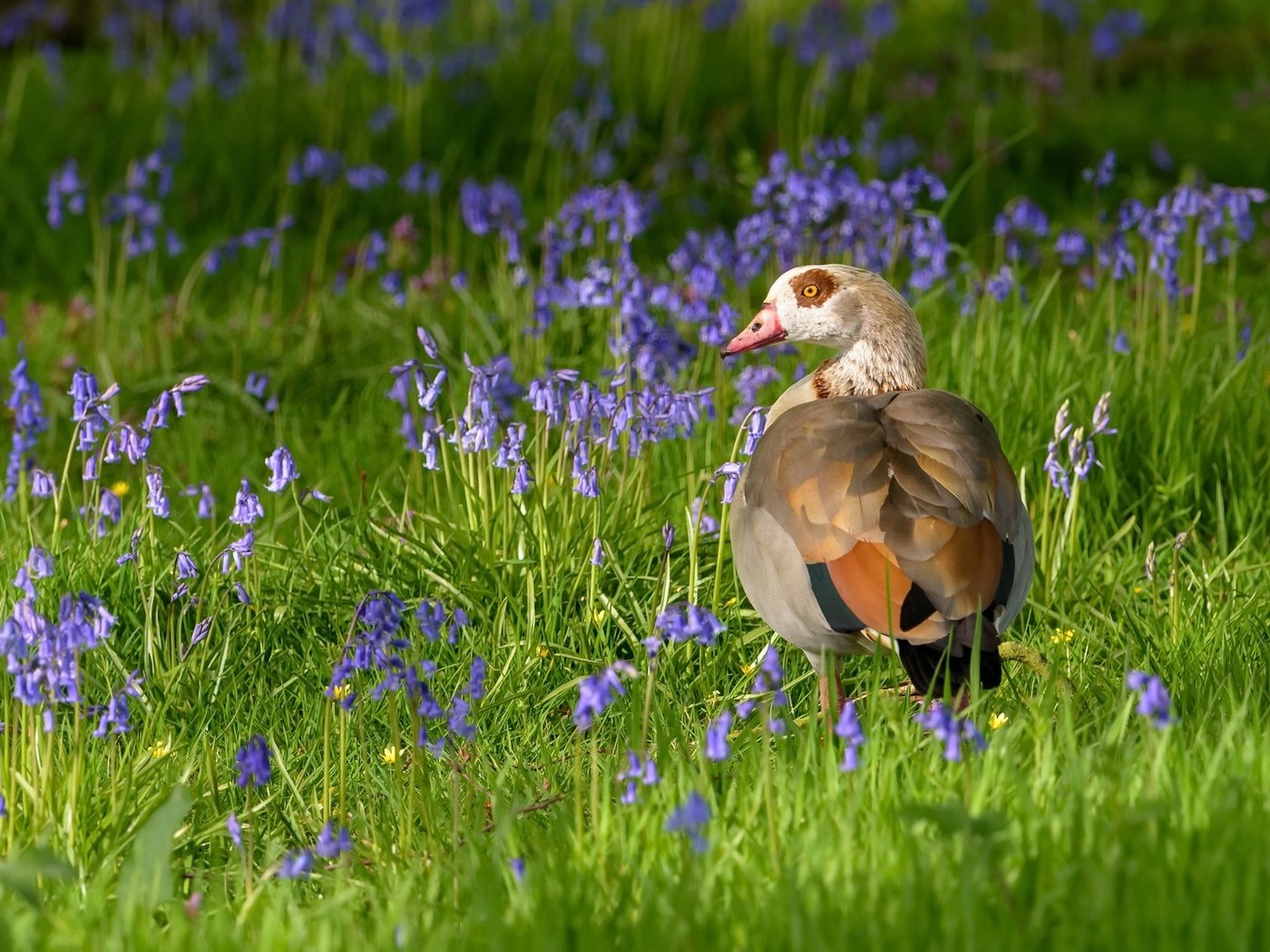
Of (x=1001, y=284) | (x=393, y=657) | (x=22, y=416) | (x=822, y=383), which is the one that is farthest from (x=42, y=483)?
(x=1001, y=284)

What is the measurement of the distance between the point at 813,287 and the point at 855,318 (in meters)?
0.14

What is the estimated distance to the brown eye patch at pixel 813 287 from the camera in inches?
178

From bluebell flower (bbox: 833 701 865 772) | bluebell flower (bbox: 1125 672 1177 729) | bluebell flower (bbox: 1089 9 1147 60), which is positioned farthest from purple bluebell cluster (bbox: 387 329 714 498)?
bluebell flower (bbox: 1089 9 1147 60)

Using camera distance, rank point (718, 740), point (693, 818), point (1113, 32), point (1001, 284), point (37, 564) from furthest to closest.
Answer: point (1113, 32) → point (1001, 284) → point (37, 564) → point (718, 740) → point (693, 818)

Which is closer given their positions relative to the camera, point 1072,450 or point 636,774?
point 636,774

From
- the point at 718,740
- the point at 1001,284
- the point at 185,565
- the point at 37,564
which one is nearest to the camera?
the point at 718,740

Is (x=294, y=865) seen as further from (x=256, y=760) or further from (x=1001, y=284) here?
(x=1001, y=284)

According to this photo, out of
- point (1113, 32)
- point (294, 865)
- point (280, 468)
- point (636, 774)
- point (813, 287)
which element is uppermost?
point (1113, 32)

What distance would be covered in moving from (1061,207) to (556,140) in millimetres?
2551

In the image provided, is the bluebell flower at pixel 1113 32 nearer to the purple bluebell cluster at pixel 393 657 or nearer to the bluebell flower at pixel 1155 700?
the purple bluebell cluster at pixel 393 657

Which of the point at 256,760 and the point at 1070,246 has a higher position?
the point at 1070,246

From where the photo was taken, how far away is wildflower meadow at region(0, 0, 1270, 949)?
2881 millimetres

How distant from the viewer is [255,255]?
8156 mm

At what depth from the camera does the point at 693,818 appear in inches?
105
